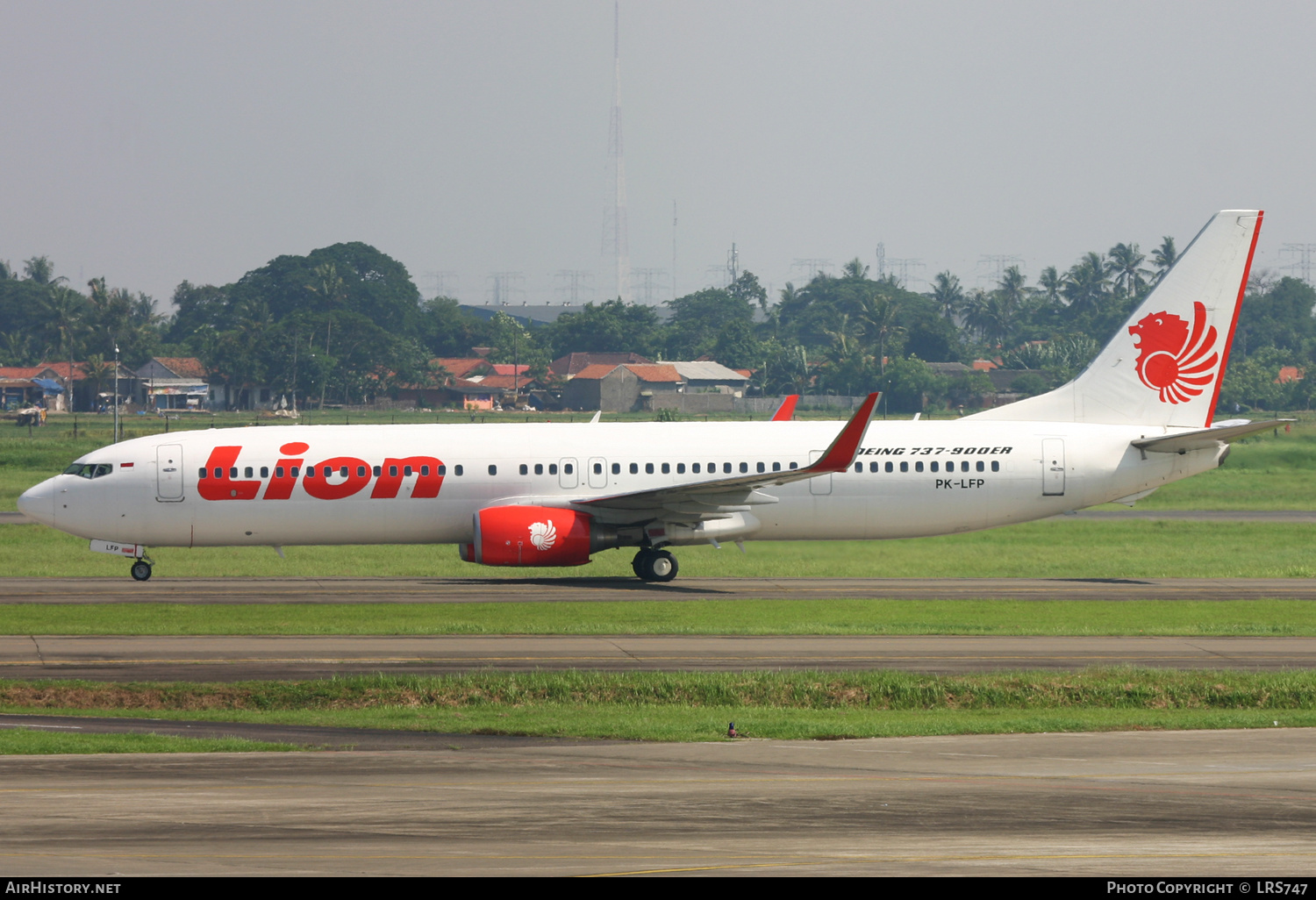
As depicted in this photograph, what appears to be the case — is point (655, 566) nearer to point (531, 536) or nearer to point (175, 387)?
point (531, 536)

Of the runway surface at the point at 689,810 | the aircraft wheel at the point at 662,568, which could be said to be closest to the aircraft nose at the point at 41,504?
the aircraft wheel at the point at 662,568

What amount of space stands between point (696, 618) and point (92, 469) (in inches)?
692

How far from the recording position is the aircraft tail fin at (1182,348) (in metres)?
41.9

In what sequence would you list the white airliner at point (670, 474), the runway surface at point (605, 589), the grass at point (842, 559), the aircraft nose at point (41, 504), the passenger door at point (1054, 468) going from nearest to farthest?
the runway surface at point (605, 589), the aircraft nose at point (41, 504), the white airliner at point (670, 474), the passenger door at point (1054, 468), the grass at point (842, 559)

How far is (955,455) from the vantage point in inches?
1593

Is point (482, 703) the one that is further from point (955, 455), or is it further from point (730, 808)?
point (955, 455)

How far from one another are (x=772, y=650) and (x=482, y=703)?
6.73 m

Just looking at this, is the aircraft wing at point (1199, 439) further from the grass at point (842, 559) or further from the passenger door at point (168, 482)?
the passenger door at point (168, 482)

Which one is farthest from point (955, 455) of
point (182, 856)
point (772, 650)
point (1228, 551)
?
point (182, 856)

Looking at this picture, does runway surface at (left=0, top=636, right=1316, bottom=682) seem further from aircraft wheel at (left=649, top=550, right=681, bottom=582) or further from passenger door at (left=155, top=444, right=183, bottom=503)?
passenger door at (left=155, top=444, right=183, bottom=503)

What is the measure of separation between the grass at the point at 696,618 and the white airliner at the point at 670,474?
4.68 m

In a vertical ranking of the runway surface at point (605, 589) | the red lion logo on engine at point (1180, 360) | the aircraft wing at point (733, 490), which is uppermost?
the red lion logo on engine at point (1180, 360)

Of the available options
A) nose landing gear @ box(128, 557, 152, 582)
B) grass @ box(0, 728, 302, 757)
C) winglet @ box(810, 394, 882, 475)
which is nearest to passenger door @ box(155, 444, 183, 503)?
nose landing gear @ box(128, 557, 152, 582)

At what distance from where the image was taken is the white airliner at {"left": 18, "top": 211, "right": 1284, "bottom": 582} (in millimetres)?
38719
